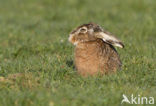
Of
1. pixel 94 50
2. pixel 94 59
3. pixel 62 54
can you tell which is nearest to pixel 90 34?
pixel 94 50

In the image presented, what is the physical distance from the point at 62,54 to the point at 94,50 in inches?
83.1

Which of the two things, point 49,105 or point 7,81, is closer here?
point 49,105

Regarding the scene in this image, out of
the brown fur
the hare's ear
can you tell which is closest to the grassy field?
the brown fur

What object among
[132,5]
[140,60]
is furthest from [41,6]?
[140,60]

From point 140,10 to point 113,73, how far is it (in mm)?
10249

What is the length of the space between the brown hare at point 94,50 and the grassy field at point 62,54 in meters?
0.22

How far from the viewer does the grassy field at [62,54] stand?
5.83 metres

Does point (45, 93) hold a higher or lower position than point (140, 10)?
lower

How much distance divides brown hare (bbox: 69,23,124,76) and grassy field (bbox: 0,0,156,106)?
225 millimetres

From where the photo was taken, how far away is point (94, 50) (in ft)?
23.3

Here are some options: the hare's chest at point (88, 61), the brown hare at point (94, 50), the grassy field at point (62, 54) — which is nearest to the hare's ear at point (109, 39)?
the brown hare at point (94, 50)

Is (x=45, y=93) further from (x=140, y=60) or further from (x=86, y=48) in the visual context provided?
(x=140, y=60)

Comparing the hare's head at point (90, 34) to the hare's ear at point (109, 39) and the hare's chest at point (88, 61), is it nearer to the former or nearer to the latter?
the hare's ear at point (109, 39)

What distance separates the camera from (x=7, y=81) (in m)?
6.52
